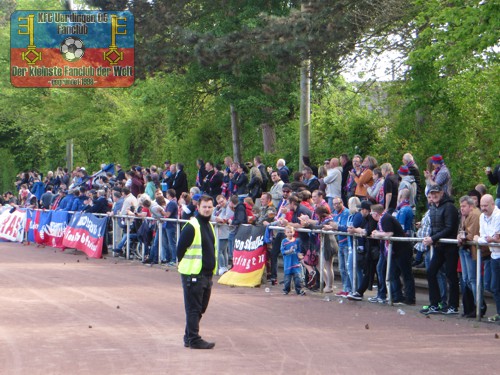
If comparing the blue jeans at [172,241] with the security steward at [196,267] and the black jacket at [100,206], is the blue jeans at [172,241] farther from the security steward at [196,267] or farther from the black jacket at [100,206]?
the security steward at [196,267]

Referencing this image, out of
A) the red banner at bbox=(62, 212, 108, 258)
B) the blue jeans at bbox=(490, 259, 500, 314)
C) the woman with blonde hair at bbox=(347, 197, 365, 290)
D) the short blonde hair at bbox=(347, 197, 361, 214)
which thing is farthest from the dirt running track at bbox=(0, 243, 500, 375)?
the red banner at bbox=(62, 212, 108, 258)

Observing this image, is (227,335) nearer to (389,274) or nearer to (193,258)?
(193,258)

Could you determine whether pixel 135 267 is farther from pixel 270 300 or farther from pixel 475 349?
pixel 475 349

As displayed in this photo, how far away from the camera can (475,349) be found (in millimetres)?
11812

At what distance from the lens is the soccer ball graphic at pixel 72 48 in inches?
1692

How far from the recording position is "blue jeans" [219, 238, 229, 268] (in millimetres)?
21438

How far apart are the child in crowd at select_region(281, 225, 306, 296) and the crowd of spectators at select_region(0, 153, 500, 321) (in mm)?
24

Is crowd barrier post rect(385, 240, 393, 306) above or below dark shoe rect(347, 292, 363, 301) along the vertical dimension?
above

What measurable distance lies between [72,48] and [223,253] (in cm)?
2480

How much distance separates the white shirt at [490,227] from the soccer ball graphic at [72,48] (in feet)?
100

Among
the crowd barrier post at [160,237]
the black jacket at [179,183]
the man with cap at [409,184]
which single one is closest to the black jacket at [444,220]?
the man with cap at [409,184]

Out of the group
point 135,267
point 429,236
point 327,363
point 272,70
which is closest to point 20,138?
point 272,70

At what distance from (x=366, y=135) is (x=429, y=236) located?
9520 mm
